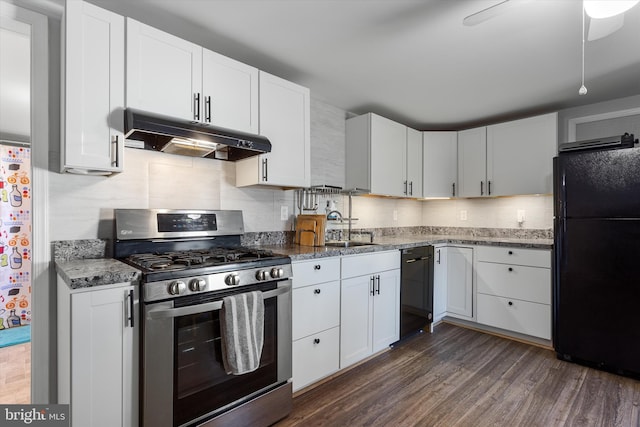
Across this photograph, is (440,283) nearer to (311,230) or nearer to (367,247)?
(367,247)

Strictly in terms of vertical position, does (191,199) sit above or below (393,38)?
below

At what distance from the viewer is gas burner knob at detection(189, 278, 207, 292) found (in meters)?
1.53

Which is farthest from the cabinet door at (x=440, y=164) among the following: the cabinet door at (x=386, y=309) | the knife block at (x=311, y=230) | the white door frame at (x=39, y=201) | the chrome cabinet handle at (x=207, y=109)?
the white door frame at (x=39, y=201)

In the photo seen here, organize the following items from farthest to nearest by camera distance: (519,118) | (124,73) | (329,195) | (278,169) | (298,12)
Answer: (519,118) < (329,195) < (278,169) < (298,12) < (124,73)

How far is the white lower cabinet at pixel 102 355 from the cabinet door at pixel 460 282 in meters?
3.08

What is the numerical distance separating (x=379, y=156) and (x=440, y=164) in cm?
105

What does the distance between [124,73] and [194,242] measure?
1.06 metres

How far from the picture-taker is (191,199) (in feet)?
7.40

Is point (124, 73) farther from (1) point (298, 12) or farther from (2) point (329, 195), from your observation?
(2) point (329, 195)

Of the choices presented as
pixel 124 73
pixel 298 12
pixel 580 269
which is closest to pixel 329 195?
pixel 298 12

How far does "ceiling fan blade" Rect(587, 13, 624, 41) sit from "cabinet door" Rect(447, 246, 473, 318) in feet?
7.29

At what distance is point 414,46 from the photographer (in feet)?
7.11

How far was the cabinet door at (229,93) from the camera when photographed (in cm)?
202

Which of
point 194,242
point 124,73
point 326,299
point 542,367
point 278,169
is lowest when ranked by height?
point 542,367
